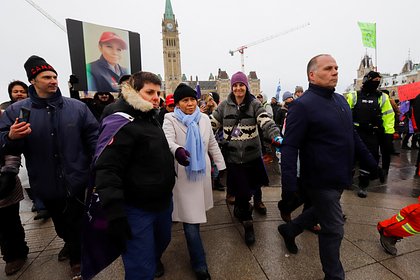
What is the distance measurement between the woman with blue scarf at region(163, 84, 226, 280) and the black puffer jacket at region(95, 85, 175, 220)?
46 cm

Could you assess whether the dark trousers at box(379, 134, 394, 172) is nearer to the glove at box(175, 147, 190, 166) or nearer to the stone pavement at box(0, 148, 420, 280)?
the stone pavement at box(0, 148, 420, 280)

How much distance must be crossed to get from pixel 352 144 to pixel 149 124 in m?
1.86

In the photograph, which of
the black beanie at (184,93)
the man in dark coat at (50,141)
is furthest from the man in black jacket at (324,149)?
the man in dark coat at (50,141)

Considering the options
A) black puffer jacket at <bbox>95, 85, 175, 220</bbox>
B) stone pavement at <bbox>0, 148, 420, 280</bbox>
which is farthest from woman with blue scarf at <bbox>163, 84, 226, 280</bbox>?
black puffer jacket at <bbox>95, 85, 175, 220</bbox>

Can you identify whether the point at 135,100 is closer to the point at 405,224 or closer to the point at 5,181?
the point at 5,181

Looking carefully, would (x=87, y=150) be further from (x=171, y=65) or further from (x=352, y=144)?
(x=171, y=65)

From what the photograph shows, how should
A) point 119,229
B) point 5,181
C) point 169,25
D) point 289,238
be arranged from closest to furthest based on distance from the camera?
point 119,229, point 5,181, point 289,238, point 169,25

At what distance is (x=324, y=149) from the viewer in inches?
82.3

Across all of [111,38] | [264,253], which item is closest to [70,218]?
[264,253]

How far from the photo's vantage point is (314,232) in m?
3.18

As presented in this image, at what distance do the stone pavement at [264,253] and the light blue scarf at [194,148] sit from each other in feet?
3.58

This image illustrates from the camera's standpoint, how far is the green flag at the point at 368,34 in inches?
464

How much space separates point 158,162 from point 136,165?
0.17 meters

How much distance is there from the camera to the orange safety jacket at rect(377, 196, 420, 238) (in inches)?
96.1
